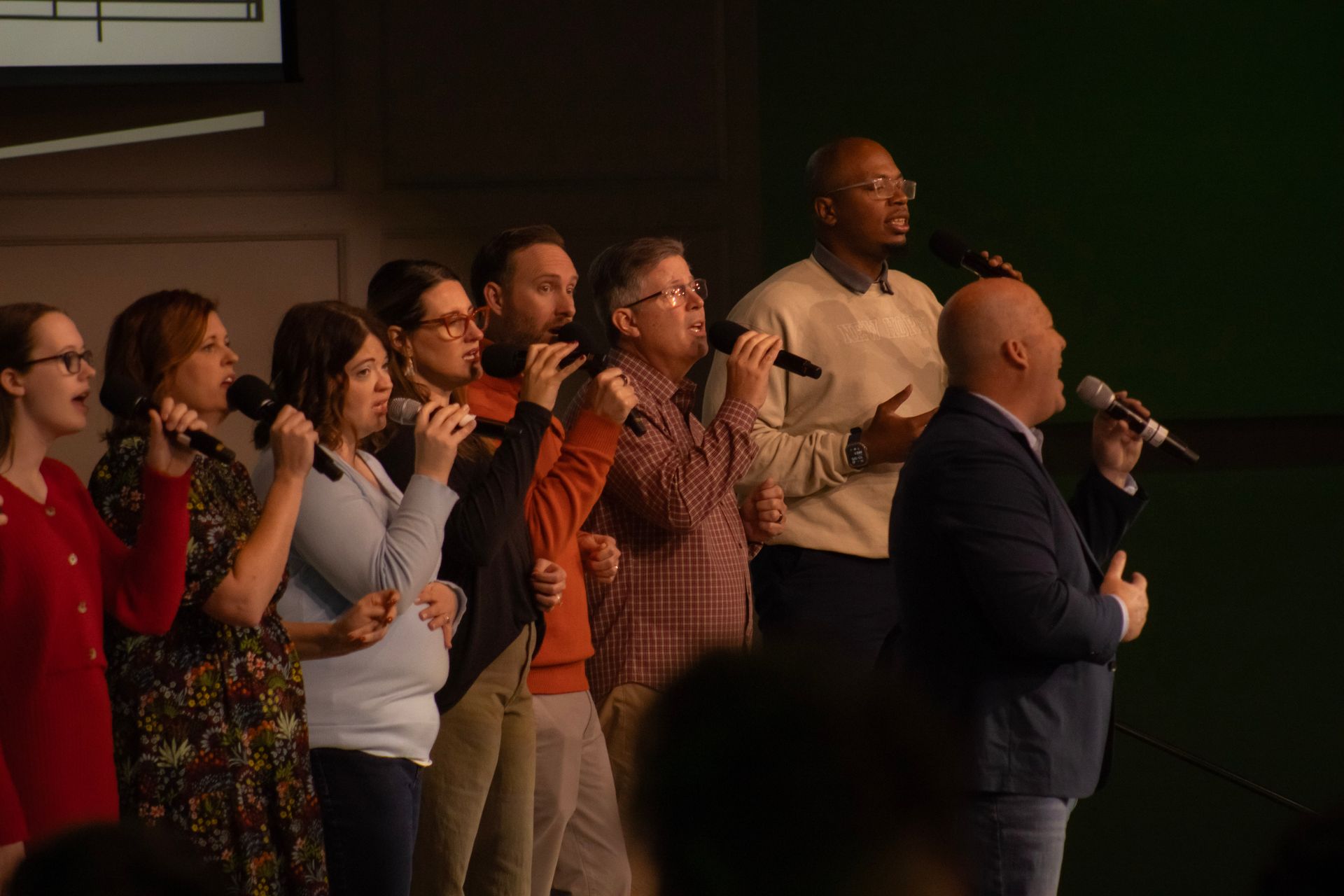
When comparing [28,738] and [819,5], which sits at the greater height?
[819,5]

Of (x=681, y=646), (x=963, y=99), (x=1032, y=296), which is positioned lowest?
(x=681, y=646)

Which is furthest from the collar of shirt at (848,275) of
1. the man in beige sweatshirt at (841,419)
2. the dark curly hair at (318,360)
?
the dark curly hair at (318,360)

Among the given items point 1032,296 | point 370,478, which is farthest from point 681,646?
point 1032,296

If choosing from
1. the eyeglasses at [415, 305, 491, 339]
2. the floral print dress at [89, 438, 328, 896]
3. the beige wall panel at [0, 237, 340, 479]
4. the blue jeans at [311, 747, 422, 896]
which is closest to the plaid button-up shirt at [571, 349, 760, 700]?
the eyeglasses at [415, 305, 491, 339]

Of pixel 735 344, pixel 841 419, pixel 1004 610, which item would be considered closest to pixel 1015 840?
pixel 1004 610

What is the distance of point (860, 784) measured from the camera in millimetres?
826

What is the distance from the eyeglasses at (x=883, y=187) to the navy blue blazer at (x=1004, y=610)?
3.82 feet

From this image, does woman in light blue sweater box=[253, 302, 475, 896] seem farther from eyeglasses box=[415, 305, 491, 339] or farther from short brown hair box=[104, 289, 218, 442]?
eyeglasses box=[415, 305, 491, 339]

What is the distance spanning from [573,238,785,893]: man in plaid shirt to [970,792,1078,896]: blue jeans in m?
0.70

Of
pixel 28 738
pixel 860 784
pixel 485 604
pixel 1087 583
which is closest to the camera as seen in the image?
pixel 860 784

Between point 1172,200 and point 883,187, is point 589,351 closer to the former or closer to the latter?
point 883,187

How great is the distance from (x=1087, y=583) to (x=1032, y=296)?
426mm

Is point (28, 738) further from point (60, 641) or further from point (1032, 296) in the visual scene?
point (1032, 296)

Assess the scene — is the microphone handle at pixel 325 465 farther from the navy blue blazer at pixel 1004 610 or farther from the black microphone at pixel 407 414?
the navy blue blazer at pixel 1004 610
